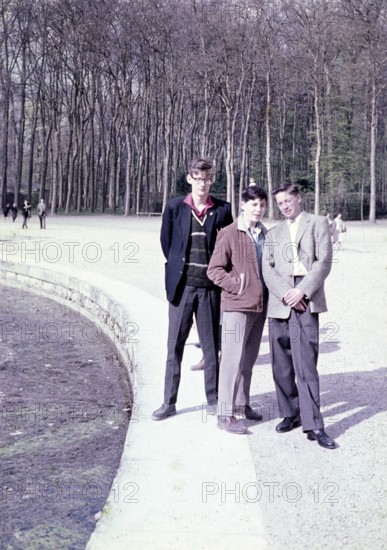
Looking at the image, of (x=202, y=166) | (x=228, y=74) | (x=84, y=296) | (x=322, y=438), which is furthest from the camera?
(x=228, y=74)

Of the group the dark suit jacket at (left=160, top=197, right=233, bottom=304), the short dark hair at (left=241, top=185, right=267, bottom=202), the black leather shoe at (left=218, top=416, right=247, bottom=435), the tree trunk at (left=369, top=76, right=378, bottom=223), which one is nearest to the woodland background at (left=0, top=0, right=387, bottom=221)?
the tree trunk at (left=369, top=76, right=378, bottom=223)

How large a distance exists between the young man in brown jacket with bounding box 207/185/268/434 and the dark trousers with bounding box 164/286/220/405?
7.5 inches

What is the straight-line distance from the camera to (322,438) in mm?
5164

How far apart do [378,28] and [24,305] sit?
29299 millimetres

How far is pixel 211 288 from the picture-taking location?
227 inches

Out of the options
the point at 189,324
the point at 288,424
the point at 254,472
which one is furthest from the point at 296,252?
the point at 254,472

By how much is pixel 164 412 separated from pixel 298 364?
42.5 inches

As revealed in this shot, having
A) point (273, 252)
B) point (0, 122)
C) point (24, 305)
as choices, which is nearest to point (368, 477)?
point (273, 252)

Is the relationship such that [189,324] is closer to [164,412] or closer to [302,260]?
[164,412]

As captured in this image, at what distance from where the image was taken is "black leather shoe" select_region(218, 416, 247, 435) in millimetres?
5338

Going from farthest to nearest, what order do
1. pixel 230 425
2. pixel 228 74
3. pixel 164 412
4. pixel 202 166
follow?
1. pixel 228 74
2. pixel 164 412
3. pixel 202 166
4. pixel 230 425

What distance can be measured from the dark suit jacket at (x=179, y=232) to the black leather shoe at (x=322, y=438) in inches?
55.0

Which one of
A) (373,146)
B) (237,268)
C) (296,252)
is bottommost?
(237,268)

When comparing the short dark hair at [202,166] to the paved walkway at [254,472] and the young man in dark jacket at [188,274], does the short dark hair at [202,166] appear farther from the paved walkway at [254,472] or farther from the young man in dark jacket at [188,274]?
the paved walkway at [254,472]
